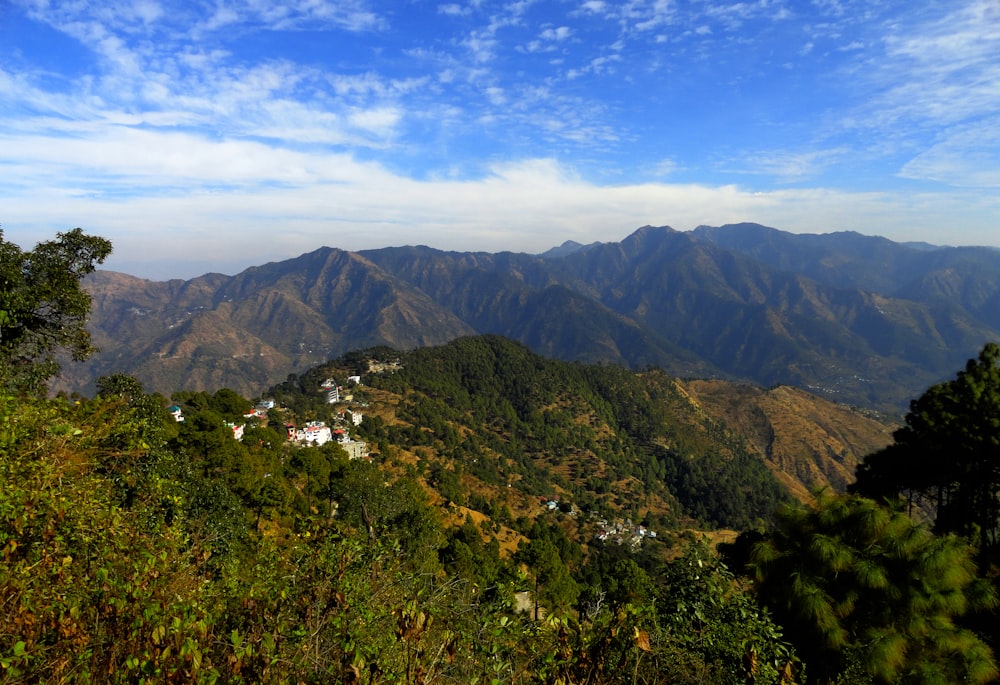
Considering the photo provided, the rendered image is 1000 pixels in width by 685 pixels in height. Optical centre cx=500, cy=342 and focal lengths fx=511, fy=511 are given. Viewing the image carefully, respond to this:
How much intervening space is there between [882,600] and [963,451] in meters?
8.72

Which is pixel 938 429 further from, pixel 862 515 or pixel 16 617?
pixel 16 617

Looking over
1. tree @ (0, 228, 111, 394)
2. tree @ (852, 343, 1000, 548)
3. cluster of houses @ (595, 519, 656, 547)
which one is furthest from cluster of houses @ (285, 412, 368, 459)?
tree @ (852, 343, 1000, 548)

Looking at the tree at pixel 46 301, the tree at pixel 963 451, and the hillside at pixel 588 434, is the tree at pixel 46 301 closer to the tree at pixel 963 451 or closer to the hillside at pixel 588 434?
the tree at pixel 963 451

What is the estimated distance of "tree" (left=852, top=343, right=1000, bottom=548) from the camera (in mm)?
12758

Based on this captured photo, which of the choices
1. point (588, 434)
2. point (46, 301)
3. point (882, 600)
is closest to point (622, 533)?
point (588, 434)

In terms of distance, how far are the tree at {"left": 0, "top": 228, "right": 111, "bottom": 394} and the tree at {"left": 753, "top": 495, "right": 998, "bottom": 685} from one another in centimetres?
1816

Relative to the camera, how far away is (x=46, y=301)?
605 inches

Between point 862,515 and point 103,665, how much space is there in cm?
946

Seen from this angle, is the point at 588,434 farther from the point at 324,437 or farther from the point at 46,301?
the point at 46,301

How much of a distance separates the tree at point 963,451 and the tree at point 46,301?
23.3 meters

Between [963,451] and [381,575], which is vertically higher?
[381,575]

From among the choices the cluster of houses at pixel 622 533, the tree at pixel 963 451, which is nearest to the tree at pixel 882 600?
the tree at pixel 963 451

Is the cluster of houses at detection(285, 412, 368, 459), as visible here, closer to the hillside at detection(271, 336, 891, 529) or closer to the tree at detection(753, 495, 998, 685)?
the hillside at detection(271, 336, 891, 529)

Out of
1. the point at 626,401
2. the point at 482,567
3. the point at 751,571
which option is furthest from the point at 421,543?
the point at 626,401
